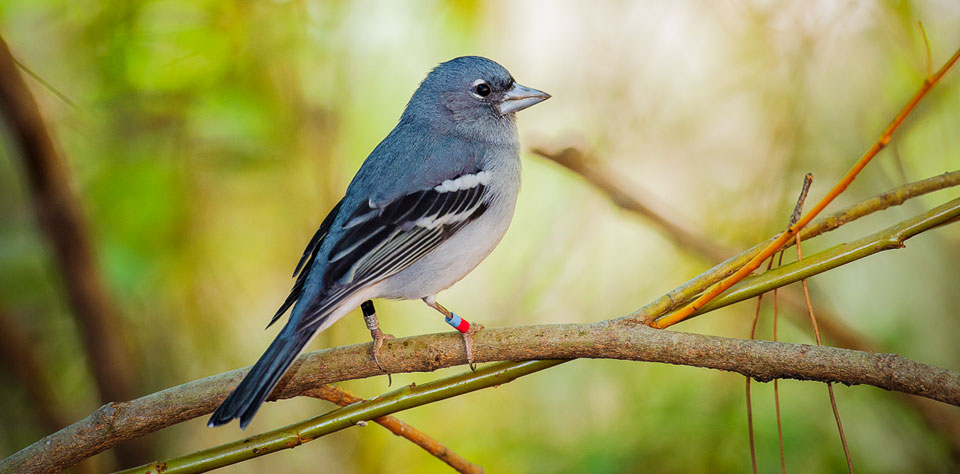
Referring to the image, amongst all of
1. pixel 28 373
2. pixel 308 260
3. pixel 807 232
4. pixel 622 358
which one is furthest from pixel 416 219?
pixel 28 373


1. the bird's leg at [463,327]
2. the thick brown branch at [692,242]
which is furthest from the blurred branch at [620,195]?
the bird's leg at [463,327]

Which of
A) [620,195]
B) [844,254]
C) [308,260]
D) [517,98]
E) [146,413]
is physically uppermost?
[517,98]

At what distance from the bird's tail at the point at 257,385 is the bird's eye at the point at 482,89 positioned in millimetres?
1466

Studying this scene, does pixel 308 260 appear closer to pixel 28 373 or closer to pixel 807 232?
pixel 807 232

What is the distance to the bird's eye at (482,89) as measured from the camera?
3.13m

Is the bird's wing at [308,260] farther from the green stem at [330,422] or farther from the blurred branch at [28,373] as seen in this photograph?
the blurred branch at [28,373]

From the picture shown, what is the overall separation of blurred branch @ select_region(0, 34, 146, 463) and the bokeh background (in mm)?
261

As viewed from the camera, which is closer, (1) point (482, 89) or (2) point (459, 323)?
(2) point (459, 323)

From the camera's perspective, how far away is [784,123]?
398cm

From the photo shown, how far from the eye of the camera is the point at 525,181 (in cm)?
462

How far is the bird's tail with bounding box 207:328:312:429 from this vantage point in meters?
1.85

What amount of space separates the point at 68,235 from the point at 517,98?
2.22m

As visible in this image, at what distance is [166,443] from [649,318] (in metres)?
3.74

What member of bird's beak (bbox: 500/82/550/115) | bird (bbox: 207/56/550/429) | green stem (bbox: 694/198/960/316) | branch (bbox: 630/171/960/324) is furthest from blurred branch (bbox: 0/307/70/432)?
green stem (bbox: 694/198/960/316)
